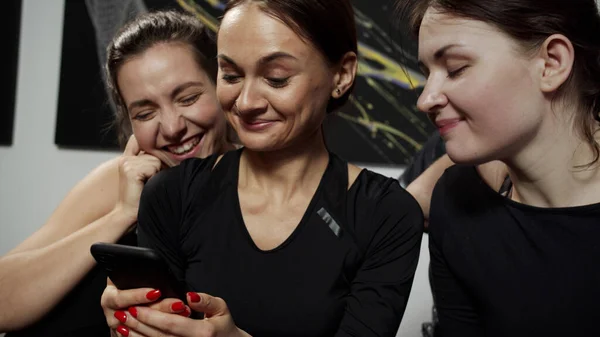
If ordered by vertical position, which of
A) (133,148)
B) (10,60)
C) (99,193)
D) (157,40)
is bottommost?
(99,193)

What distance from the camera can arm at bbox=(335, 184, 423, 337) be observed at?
34.6 inches

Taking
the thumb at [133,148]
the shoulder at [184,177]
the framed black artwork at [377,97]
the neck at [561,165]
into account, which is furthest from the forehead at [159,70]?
the neck at [561,165]

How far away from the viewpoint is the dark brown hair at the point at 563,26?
84 cm

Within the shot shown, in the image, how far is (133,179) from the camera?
1161 millimetres

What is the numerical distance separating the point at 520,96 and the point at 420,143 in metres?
1.01

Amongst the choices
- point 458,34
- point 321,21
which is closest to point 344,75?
point 321,21

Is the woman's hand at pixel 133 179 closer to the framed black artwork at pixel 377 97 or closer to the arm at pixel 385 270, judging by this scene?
the arm at pixel 385 270

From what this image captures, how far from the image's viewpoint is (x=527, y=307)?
903 mm

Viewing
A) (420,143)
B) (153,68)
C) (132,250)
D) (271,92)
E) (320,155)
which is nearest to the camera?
(132,250)

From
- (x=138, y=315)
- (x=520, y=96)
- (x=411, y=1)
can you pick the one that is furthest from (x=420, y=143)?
(x=138, y=315)

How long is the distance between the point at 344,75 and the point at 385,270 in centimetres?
33

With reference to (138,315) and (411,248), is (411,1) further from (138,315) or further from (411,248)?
(138,315)

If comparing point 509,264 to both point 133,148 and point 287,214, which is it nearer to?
point 287,214

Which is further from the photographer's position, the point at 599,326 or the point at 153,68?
the point at 153,68
